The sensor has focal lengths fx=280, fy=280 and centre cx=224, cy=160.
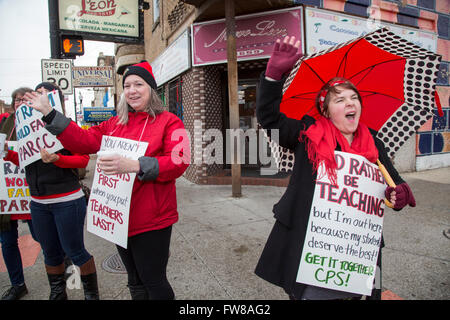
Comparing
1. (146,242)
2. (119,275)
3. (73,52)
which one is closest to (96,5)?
(73,52)

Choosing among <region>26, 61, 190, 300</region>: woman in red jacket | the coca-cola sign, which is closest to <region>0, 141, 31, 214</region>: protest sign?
<region>26, 61, 190, 300</region>: woman in red jacket

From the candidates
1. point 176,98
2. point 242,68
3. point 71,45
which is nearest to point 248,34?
point 242,68

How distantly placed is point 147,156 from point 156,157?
0.06m

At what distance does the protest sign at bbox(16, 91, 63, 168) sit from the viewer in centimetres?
218

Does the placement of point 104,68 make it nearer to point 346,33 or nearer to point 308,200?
point 346,33

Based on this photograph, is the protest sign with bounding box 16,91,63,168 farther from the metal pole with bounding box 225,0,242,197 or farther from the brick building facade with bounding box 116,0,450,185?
the brick building facade with bounding box 116,0,450,185

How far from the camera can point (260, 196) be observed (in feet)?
20.0

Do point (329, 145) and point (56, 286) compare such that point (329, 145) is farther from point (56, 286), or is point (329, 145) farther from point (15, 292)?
point (15, 292)

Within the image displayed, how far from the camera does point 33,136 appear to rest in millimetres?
2211

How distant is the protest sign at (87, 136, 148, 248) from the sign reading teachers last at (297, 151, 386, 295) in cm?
108

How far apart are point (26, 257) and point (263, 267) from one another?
3.35 m

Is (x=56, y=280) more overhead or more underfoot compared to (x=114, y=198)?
more underfoot

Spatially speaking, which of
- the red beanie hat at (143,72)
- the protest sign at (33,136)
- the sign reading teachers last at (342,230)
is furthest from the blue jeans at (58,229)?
the sign reading teachers last at (342,230)

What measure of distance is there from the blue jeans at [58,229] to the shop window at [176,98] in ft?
21.8
